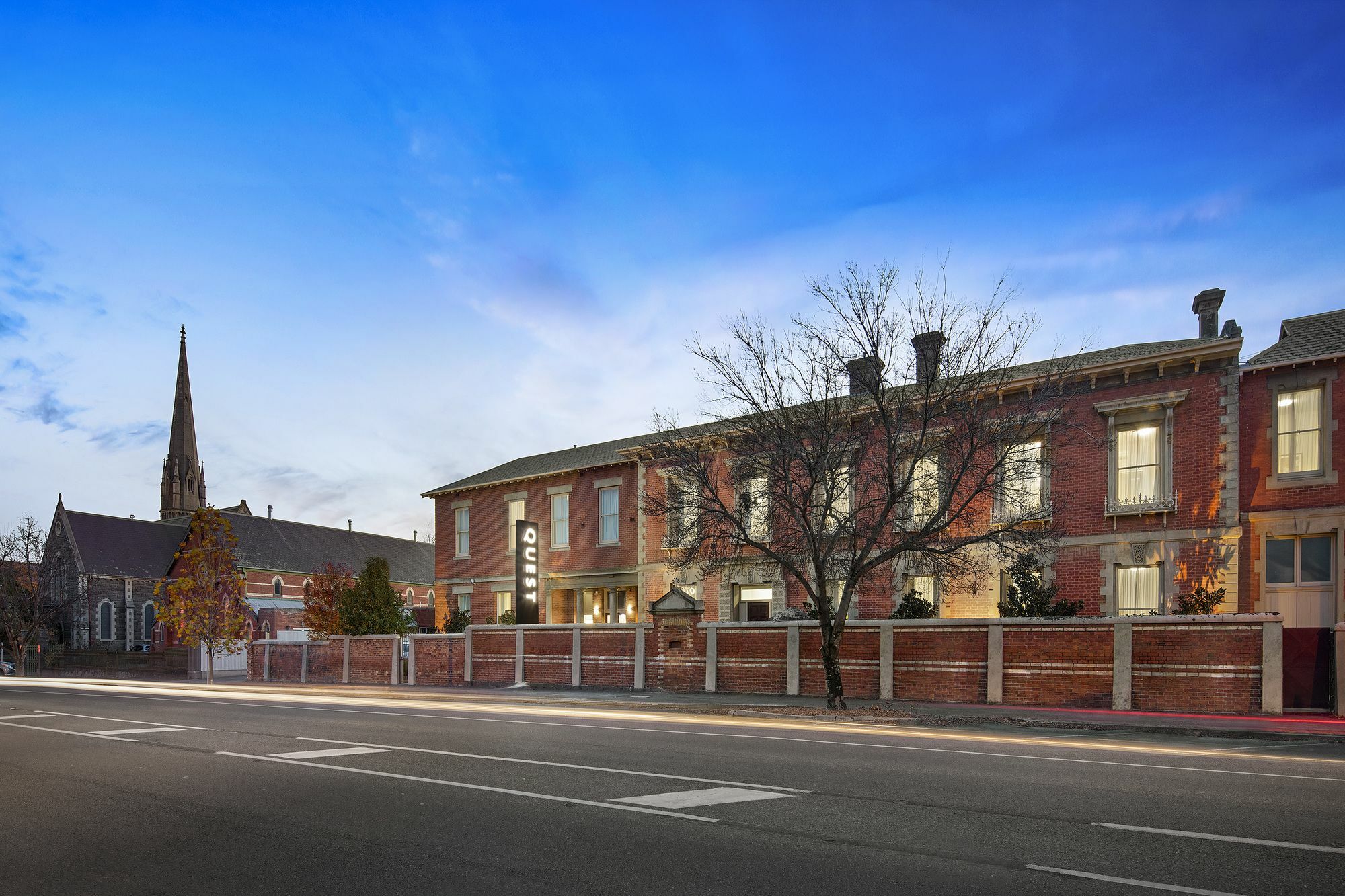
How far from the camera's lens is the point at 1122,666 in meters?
20.3

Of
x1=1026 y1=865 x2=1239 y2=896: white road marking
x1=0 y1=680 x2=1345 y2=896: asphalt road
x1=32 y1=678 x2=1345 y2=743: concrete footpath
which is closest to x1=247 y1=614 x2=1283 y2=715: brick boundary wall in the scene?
x1=32 y1=678 x2=1345 y2=743: concrete footpath

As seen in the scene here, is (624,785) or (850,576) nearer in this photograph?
(624,785)

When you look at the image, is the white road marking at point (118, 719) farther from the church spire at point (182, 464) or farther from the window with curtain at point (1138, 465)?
the church spire at point (182, 464)

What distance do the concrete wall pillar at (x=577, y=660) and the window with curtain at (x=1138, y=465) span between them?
15.5 metres

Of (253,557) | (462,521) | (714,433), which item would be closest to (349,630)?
(462,521)

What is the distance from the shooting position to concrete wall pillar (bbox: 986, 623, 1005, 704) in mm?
21750

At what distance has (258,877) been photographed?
656 cm

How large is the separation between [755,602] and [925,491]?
35.5 feet

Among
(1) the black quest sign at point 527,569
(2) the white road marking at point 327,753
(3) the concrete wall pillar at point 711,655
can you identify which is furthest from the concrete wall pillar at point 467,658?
(2) the white road marking at point 327,753

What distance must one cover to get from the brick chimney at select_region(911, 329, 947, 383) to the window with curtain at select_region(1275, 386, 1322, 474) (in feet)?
31.2

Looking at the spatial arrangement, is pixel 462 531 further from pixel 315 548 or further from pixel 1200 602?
pixel 315 548

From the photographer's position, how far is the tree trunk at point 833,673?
68.0 feet

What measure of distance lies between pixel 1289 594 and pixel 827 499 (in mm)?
12433

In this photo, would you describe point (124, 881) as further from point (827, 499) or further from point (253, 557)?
point (253, 557)
